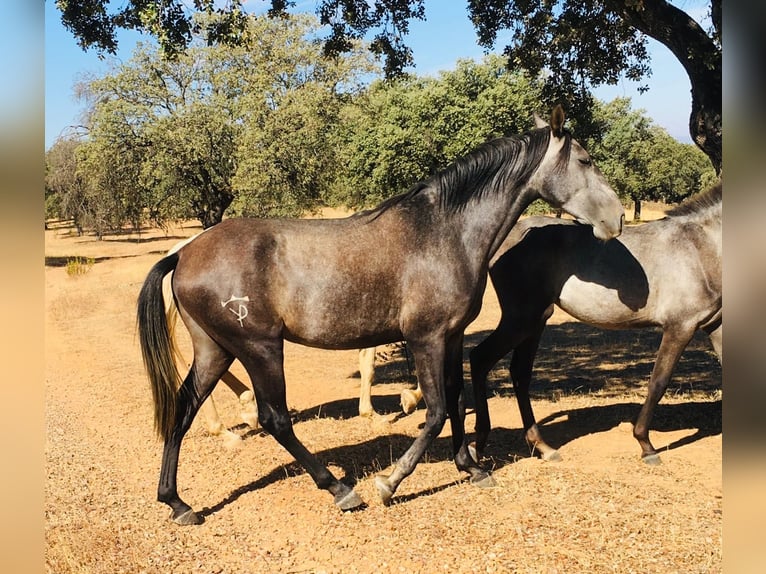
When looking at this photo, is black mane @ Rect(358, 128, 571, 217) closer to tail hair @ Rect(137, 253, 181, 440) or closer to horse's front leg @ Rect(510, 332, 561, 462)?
horse's front leg @ Rect(510, 332, 561, 462)

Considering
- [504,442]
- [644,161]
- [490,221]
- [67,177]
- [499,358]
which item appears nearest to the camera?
[490,221]

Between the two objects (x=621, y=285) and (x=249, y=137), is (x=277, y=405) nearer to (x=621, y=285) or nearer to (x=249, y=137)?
(x=621, y=285)

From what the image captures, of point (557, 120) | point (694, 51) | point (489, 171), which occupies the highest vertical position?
point (694, 51)

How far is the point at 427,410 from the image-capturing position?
17.3 feet

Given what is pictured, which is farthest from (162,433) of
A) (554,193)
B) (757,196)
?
(757,196)

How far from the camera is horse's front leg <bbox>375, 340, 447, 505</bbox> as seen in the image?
5188 mm

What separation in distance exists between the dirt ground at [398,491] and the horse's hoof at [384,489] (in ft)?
0.35

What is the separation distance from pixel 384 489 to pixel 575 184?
3.03 m

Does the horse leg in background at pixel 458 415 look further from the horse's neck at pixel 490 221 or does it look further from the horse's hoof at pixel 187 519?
the horse's hoof at pixel 187 519

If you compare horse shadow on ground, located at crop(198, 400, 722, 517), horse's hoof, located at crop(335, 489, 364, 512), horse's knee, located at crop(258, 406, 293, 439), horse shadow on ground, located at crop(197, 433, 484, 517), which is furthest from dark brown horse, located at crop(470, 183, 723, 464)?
horse's knee, located at crop(258, 406, 293, 439)

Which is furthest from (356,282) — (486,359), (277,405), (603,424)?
(603,424)

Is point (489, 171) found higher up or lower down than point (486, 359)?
higher up

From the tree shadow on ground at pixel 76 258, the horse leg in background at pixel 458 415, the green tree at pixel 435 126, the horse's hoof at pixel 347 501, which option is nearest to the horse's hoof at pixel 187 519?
the horse's hoof at pixel 347 501

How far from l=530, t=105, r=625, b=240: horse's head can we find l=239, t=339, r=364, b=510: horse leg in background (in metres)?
2.68
